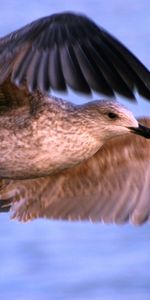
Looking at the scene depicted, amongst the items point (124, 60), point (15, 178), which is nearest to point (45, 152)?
point (15, 178)

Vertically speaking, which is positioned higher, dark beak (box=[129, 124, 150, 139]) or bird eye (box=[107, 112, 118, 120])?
bird eye (box=[107, 112, 118, 120])

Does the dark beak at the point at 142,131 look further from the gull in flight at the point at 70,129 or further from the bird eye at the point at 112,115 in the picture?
the bird eye at the point at 112,115

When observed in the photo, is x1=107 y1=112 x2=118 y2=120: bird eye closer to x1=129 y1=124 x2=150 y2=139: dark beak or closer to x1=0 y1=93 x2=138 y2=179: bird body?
x1=0 y1=93 x2=138 y2=179: bird body

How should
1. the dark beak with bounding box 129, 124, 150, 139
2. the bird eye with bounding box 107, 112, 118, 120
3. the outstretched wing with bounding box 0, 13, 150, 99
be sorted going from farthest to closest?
the bird eye with bounding box 107, 112, 118, 120 → the dark beak with bounding box 129, 124, 150, 139 → the outstretched wing with bounding box 0, 13, 150, 99

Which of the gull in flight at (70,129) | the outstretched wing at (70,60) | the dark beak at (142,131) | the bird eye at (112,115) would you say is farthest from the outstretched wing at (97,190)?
the outstretched wing at (70,60)

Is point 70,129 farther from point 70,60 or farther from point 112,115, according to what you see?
point 70,60

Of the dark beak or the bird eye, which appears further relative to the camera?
the bird eye

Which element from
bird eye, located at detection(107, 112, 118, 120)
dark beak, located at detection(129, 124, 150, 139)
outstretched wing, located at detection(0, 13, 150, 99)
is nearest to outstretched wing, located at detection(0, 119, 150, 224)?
bird eye, located at detection(107, 112, 118, 120)

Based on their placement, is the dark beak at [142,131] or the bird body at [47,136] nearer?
the bird body at [47,136]
